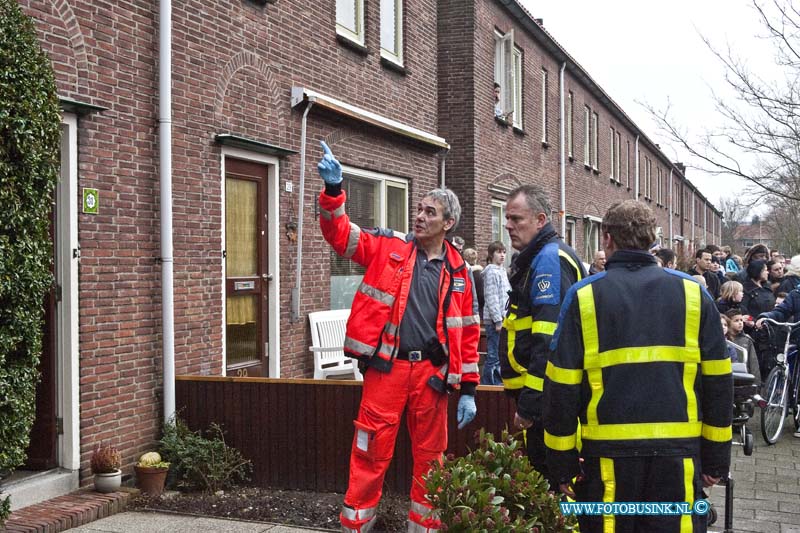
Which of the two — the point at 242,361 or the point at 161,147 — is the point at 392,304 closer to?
the point at 161,147

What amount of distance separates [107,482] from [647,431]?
4.39 m

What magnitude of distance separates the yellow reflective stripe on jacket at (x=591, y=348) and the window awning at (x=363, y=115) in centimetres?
625

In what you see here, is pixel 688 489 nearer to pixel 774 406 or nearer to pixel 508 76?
pixel 774 406

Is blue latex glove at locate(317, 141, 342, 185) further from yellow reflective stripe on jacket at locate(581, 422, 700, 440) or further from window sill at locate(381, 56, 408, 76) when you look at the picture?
window sill at locate(381, 56, 408, 76)

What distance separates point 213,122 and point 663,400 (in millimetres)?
5536

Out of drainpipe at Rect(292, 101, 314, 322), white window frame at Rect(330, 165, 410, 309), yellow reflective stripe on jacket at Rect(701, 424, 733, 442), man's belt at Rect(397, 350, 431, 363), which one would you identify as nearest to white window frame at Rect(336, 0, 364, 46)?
white window frame at Rect(330, 165, 410, 309)

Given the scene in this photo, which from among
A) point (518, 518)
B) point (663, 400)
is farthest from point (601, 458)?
point (518, 518)

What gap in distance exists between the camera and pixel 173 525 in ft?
18.7

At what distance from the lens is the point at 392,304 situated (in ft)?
16.1

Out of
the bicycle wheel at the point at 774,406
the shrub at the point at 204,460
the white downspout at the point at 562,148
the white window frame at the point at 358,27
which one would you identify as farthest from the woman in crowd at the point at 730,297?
the white downspout at the point at 562,148

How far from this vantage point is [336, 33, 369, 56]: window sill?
10133 millimetres

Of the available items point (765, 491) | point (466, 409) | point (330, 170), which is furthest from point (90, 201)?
point (765, 491)

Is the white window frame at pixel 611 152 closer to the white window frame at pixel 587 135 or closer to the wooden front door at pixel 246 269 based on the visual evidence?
the white window frame at pixel 587 135

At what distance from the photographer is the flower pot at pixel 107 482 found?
6.19 m
